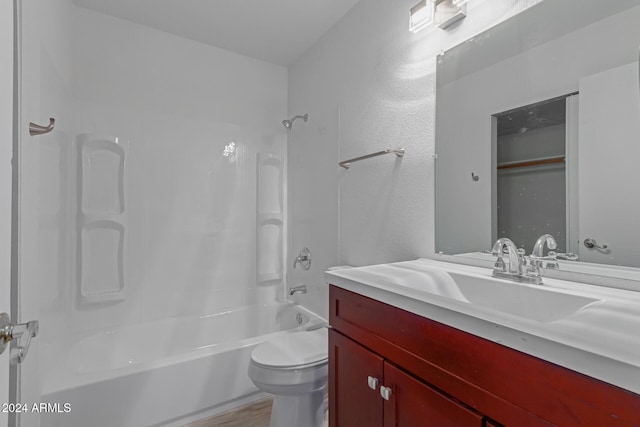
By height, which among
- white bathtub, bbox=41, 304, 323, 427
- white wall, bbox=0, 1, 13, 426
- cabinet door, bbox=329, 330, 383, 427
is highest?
white wall, bbox=0, 1, 13, 426

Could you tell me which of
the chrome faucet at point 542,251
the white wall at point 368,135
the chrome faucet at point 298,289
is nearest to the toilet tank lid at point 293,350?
the white wall at point 368,135

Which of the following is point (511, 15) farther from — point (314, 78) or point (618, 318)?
point (314, 78)

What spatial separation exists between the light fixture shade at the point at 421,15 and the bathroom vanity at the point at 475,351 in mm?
1130

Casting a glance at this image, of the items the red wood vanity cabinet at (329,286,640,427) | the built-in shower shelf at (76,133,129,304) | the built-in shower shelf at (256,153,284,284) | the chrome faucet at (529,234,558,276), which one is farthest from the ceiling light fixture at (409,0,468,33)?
the built-in shower shelf at (76,133,129,304)

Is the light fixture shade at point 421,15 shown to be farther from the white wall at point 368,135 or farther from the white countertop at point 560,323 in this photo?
the white countertop at point 560,323

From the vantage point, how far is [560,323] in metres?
0.58

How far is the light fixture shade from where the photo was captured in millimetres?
1325

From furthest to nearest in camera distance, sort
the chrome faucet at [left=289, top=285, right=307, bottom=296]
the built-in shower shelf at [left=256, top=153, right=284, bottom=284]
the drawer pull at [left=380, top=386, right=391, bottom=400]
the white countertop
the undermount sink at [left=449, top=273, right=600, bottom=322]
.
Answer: the built-in shower shelf at [left=256, top=153, right=284, bottom=284], the chrome faucet at [left=289, top=285, right=307, bottom=296], the drawer pull at [left=380, top=386, right=391, bottom=400], the undermount sink at [left=449, top=273, right=600, bottom=322], the white countertop

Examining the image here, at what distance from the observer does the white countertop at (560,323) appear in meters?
0.47

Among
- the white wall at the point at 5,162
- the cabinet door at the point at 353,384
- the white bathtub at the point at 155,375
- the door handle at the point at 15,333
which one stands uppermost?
the white wall at the point at 5,162

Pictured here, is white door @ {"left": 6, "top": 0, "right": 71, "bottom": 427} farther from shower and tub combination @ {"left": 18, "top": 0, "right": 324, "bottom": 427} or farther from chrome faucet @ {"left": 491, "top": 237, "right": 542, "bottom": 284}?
chrome faucet @ {"left": 491, "top": 237, "right": 542, "bottom": 284}

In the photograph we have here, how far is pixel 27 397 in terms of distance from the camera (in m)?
1.01

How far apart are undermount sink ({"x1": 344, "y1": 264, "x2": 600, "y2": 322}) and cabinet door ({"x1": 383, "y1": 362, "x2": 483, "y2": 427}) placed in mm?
244

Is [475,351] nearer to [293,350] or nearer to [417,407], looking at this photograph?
[417,407]
